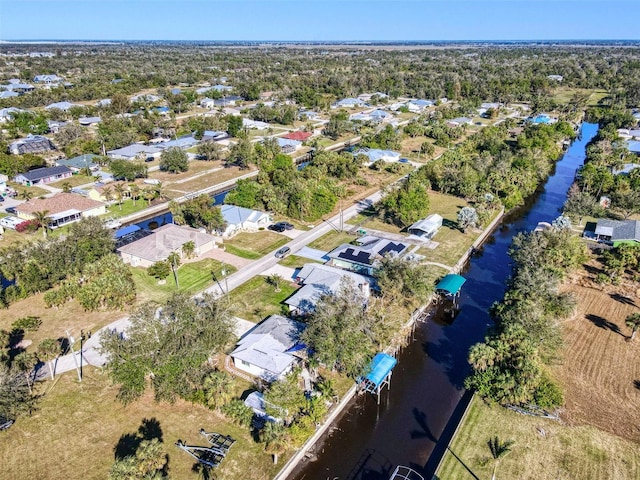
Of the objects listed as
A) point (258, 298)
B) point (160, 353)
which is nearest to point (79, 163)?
point (258, 298)

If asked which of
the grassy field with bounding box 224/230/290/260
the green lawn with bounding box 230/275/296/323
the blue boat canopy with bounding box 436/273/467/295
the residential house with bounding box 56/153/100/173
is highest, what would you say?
the residential house with bounding box 56/153/100/173

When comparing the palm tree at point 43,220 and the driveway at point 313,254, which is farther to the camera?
the palm tree at point 43,220

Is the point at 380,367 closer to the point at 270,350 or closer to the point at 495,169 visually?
the point at 270,350

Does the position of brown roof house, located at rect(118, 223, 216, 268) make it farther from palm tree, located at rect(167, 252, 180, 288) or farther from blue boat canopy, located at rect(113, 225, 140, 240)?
blue boat canopy, located at rect(113, 225, 140, 240)

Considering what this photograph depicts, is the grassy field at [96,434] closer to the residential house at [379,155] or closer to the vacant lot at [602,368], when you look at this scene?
the vacant lot at [602,368]

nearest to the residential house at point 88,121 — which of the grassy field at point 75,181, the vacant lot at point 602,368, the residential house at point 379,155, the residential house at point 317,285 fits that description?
the grassy field at point 75,181

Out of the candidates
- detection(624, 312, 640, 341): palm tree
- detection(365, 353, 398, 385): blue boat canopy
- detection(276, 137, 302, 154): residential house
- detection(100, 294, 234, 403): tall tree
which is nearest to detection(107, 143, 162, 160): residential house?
detection(276, 137, 302, 154): residential house
